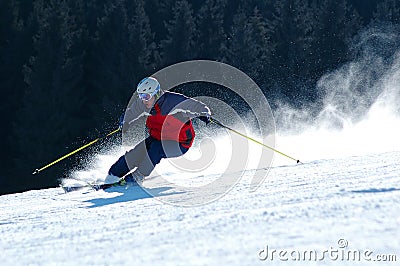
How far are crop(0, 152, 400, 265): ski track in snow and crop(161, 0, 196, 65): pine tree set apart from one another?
1906cm

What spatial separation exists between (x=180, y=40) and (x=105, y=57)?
2.85 m

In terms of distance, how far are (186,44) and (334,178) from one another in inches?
772

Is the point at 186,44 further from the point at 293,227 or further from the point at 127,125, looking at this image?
the point at 293,227

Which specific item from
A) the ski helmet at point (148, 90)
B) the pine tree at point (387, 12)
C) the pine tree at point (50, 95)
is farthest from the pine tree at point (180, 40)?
the ski helmet at point (148, 90)

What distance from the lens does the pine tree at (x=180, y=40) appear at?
914 inches

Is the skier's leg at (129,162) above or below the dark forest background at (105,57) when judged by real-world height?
below

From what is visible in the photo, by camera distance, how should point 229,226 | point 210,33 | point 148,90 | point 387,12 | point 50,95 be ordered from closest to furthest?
point 229,226 < point 148,90 < point 50,95 < point 210,33 < point 387,12

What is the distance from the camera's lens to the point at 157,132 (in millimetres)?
5762

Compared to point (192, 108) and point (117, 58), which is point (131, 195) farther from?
point (117, 58)

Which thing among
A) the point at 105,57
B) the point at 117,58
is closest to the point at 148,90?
the point at 117,58

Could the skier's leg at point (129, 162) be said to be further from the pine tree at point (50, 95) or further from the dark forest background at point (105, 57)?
the pine tree at point (50, 95)

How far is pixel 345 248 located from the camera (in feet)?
7.21
